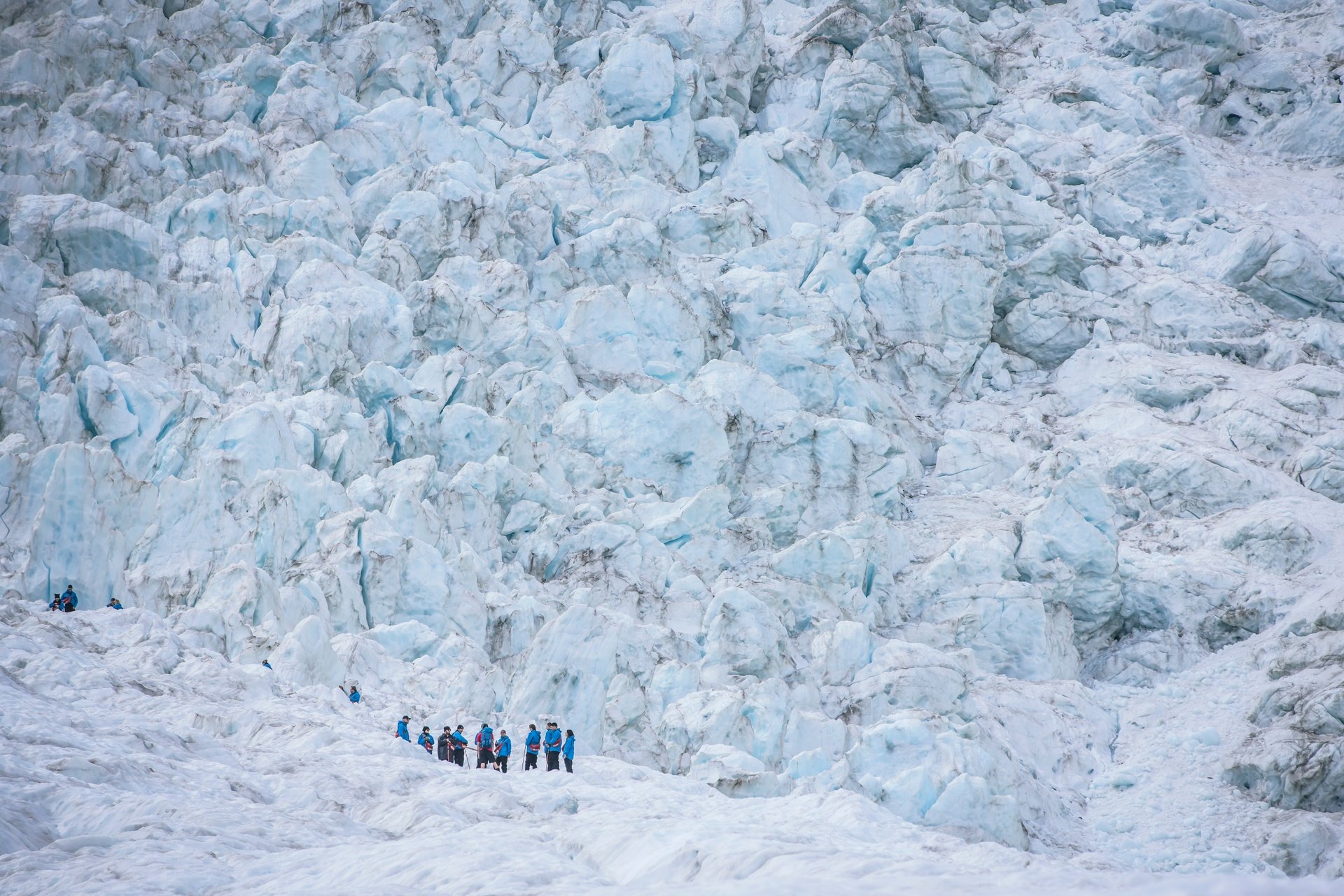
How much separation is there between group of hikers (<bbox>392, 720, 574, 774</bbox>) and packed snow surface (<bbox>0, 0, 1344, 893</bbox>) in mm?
746

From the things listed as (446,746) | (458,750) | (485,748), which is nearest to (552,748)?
(485,748)

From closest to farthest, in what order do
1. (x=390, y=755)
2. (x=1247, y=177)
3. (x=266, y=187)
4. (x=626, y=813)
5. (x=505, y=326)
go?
(x=626, y=813), (x=390, y=755), (x=505, y=326), (x=266, y=187), (x=1247, y=177)

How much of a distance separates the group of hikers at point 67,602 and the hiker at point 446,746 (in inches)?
309

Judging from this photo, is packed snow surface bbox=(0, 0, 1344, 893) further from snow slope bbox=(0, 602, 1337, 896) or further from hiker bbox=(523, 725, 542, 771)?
hiker bbox=(523, 725, 542, 771)

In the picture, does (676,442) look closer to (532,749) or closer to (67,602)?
(532,749)

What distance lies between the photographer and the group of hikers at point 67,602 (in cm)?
2100

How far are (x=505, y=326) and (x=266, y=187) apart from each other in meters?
9.67

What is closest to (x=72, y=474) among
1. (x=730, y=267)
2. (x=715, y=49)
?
(x=730, y=267)

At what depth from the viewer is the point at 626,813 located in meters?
13.0

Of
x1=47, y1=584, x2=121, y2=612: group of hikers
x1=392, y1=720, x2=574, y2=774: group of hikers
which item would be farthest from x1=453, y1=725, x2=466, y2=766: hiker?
x1=47, y1=584, x2=121, y2=612: group of hikers

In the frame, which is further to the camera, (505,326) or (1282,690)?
(505,326)

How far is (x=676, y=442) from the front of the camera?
105 ft

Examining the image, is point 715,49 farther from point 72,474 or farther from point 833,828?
point 833,828

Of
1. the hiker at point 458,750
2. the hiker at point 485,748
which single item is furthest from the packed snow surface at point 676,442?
the hiker at point 485,748
